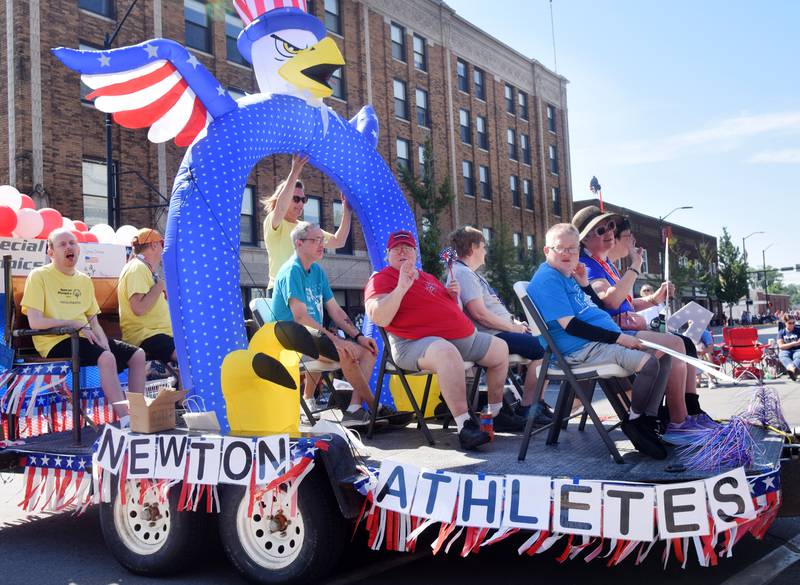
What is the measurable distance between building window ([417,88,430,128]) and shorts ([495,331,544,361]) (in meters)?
25.8

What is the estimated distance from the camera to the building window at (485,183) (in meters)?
34.9

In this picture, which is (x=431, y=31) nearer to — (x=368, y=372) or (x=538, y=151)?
(x=538, y=151)

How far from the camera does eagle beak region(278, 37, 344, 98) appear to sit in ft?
19.8

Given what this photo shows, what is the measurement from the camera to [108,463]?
4.48 meters

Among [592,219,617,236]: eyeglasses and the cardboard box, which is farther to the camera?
[592,219,617,236]: eyeglasses

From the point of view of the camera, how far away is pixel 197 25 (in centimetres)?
2198

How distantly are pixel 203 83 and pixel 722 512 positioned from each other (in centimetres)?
416

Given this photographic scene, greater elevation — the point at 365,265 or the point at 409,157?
the point at 409,157

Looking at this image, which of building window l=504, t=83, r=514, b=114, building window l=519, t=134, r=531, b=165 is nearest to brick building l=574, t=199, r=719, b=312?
building window l=519, t=134, r=531, b=165

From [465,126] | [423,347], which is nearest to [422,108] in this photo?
[465,126]

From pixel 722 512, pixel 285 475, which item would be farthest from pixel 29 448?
pixel 722 512

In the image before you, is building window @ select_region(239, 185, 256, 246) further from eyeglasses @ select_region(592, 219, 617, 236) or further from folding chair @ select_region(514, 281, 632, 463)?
folding chair @ select_region(514, 281, 632, 463)

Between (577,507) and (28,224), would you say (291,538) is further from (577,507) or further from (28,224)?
(28,224)

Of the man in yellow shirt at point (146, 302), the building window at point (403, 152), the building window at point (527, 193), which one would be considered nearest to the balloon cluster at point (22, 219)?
the man in yellow shirt at point (146, 302)
